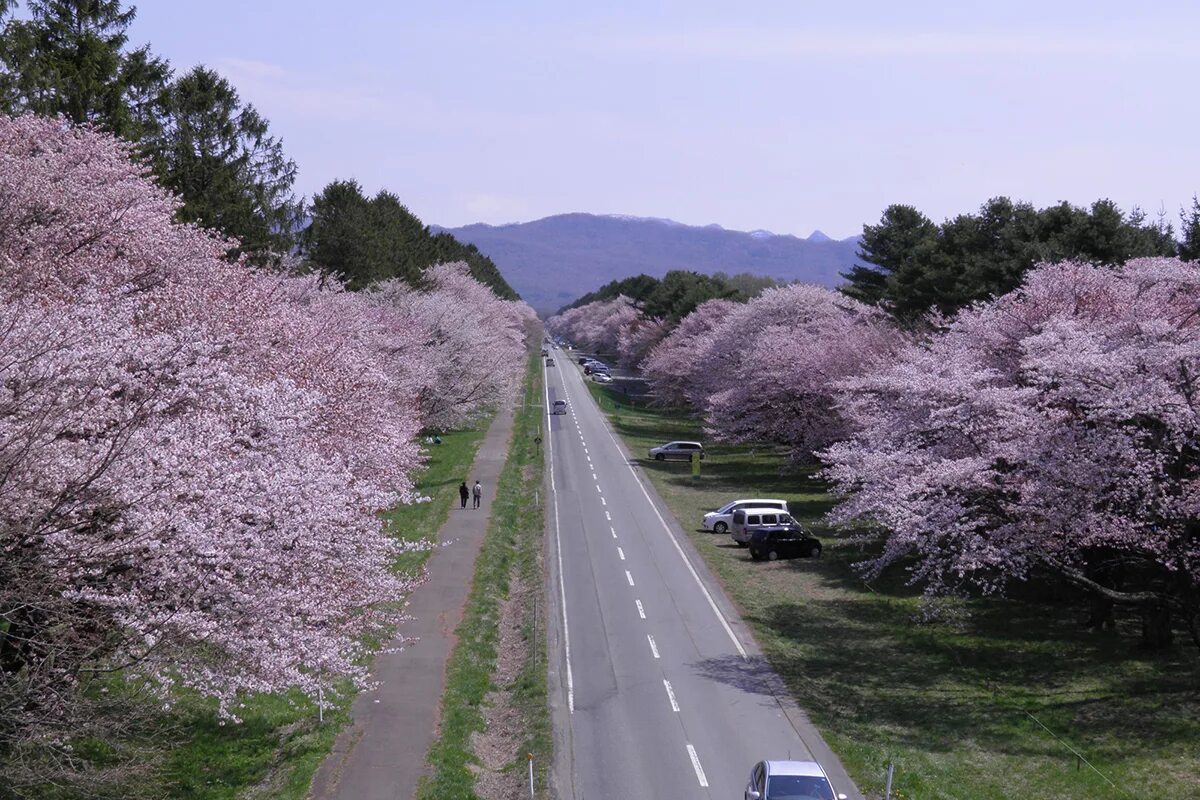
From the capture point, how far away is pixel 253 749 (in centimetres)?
1931

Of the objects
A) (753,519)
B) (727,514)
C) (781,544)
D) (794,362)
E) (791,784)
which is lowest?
(781,544)

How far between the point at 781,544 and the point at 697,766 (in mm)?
20217

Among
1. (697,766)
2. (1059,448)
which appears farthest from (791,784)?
(1059,448)

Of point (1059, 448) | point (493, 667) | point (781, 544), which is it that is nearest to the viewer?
point (1059, 448)

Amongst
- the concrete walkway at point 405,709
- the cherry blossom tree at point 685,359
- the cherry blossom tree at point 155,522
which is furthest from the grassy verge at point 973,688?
the cherry blossom tree at point 685,359

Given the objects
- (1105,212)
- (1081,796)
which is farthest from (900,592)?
(1105,212)

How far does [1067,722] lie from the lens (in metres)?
22.0

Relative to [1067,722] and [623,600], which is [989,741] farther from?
[623,600]

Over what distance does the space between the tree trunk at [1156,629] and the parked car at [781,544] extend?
14.2 metres

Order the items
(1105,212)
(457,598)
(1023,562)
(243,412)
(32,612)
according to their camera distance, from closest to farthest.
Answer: (32,612), (243,412), (1023,562), (457,598), (1105,212)

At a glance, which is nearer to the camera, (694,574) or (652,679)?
(652,679)

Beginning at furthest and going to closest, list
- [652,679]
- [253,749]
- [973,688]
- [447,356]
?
[447,356] → [652,679] → [973,688] → [253,749]

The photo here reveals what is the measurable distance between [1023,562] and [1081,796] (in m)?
5.41

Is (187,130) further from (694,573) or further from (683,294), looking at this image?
(683,294)
